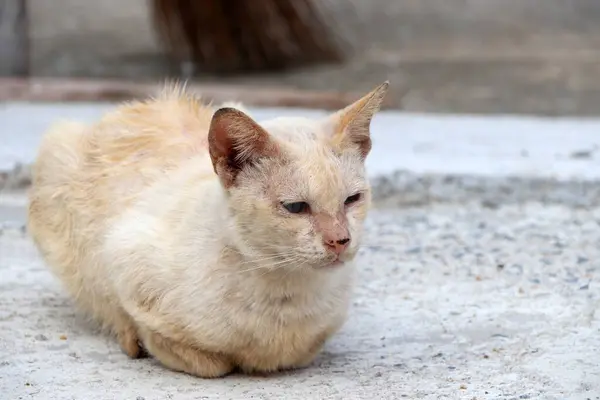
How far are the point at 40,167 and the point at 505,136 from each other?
148 inches

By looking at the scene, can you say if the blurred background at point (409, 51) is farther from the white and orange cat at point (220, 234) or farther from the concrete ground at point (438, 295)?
the white and orange cat at point (220, 234)

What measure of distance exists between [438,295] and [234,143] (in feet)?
5.26

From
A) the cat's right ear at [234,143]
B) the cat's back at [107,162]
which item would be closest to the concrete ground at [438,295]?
the cat's back at [107,162]

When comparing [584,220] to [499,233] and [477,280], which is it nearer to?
[499,233]

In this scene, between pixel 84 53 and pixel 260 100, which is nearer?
pixel 260 100

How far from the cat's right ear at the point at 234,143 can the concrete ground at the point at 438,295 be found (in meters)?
0.70

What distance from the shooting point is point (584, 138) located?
712cm

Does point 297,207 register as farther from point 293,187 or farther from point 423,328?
point 423,328

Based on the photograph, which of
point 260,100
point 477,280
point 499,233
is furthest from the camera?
point 260,100

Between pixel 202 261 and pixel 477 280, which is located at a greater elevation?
pixel 202 261

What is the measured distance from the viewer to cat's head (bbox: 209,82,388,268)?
320cm

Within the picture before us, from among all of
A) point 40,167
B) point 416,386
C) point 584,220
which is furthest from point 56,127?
point 584,220

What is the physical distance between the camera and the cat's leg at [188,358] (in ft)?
11.6

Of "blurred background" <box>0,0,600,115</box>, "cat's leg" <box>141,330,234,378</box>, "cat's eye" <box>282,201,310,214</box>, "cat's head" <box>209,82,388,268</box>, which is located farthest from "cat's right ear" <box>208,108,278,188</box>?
"blurred background" <box>0,0,600,115</box>
